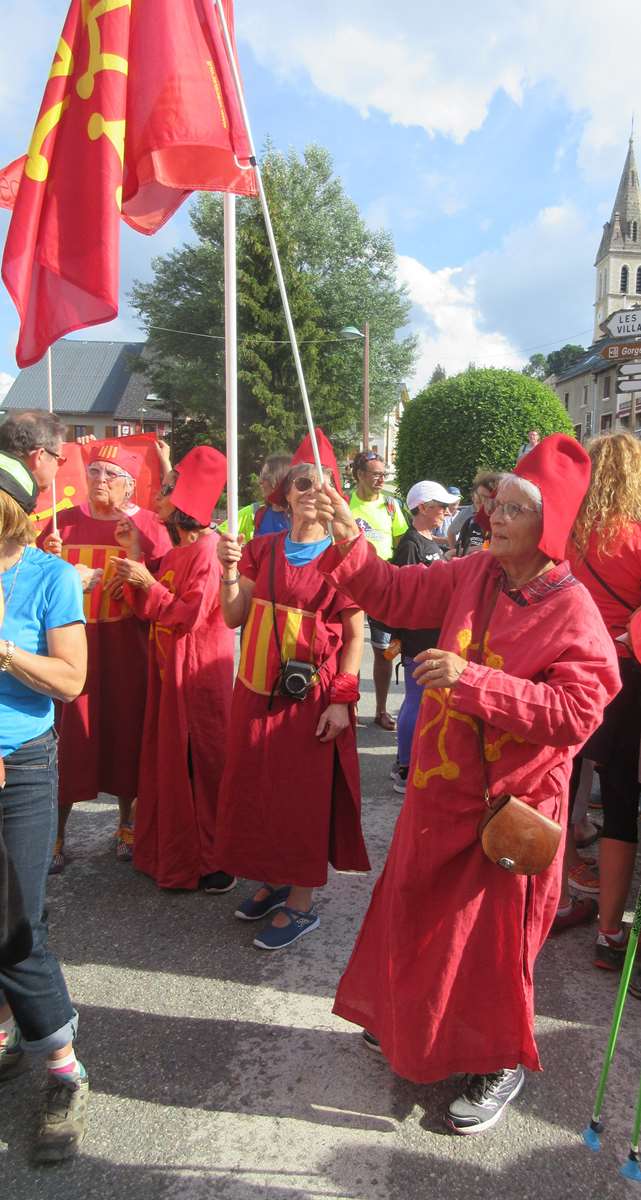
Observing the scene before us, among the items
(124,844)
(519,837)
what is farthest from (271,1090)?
(124,844)

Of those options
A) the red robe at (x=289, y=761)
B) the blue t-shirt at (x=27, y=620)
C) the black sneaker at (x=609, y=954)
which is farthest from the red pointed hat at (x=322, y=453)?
the black sneaker at (x=609, y=954)

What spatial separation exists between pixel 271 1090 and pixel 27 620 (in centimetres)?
158

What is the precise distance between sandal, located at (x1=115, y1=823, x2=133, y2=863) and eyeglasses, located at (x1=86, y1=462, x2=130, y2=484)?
1759mm

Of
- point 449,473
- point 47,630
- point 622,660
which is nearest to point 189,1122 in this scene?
point 47,630

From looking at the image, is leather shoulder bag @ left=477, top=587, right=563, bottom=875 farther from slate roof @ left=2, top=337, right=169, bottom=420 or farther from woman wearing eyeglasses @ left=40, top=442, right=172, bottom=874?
slate roof @ left=2, top=337, right=169, bottom=420

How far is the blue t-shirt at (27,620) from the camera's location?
84.0 inches

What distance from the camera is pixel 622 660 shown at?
3.13 meters

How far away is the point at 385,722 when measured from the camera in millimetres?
6148

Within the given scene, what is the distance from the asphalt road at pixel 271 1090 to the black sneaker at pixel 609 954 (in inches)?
1.5

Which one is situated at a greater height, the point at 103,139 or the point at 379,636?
the point at 103,139

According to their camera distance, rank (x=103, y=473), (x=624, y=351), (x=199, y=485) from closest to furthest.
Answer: (x=199, y=485), (x=103, y=473), (x=624, y=351)

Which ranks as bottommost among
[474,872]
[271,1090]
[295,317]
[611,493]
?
[271,1090]

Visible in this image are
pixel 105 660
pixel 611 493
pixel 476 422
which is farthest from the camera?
pixel 476 422

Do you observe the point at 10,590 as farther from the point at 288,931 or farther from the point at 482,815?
the point at 288,931
